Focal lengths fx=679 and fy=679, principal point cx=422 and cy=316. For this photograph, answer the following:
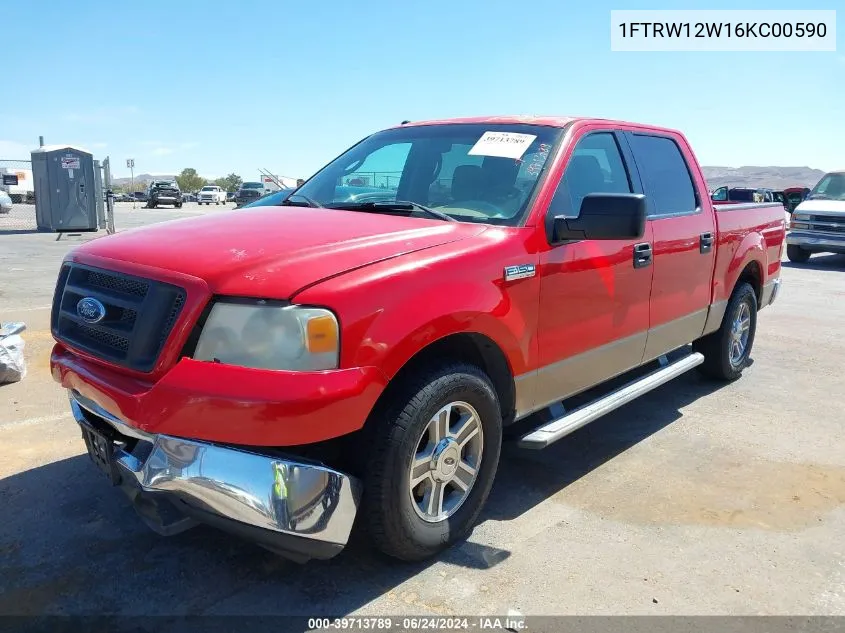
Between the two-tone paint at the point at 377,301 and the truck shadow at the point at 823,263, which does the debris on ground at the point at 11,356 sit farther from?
the truck shadow at the point at 823,263

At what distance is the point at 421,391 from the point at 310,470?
0.54 m

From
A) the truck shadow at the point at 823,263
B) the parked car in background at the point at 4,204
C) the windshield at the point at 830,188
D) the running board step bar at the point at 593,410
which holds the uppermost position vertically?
the parked car in background at the point at 4,204

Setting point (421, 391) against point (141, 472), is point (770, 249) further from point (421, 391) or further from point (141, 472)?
point (141, 472)

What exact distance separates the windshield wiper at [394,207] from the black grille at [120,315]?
1.25m

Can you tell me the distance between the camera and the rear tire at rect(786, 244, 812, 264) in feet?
48.0

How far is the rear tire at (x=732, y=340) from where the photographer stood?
5.44 m

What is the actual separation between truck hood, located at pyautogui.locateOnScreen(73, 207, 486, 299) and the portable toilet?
17.4 meters

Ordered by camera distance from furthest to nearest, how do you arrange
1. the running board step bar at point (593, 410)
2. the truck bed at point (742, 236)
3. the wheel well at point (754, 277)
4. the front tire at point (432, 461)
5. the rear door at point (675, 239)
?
1. the wheel well at point (754, 277)
2. the truck bed at point (742, 236)
3. the rear door at point (675, 239)
4. the running board step bar at point (593, 410)
5. the front tire at point (432, 461)

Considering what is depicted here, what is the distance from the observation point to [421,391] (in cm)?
263

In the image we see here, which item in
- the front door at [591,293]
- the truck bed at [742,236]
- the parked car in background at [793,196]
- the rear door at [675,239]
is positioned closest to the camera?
the front door at [591,293]

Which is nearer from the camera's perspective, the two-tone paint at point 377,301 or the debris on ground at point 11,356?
the two-tone paint at point 377,301

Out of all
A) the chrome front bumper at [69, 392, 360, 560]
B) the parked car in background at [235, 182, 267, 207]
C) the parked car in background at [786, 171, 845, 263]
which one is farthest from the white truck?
the chrome front bumper at [69, 392, 360, 560]

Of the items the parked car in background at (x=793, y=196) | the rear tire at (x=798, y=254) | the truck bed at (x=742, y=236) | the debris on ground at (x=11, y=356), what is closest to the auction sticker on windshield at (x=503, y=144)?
the truck bed at (x=742, y=236)

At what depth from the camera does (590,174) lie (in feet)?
12.5
